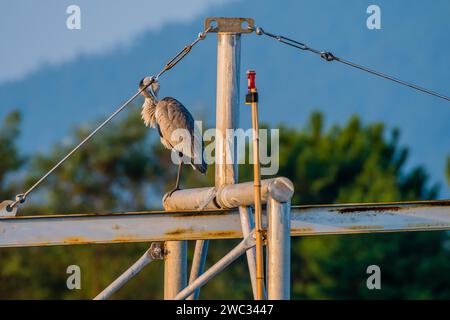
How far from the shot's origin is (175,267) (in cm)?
1459

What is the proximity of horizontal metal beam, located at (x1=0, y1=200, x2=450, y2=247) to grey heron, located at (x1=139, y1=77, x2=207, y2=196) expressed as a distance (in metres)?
5.13

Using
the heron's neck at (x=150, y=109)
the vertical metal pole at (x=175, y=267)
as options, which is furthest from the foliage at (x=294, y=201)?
the vertical metal pole at (x=175, y=267)

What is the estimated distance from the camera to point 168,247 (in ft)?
47.8

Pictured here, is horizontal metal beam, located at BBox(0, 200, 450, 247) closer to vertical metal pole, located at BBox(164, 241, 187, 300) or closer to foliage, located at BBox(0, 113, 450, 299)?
vertical metal pole, located at BBox(164, 241, 187, 300)

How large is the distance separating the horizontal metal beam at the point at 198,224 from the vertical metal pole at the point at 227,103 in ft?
2.65

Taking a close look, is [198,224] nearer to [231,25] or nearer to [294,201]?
[231,25]

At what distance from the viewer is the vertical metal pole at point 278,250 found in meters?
12.2

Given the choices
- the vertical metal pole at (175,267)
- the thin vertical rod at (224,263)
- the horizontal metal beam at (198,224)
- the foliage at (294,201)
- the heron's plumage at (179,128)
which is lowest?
the foliage at (294,201)

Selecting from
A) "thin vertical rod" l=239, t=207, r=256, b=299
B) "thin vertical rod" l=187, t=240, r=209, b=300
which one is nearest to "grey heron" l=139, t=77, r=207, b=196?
"thin vertical rod" l=187, t=240, r=209, b=300

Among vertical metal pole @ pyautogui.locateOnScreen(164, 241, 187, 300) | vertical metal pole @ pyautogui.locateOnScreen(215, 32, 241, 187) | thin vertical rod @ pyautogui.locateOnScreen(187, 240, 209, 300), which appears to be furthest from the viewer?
vertical metal pole @ pyautogui.locateOnScreen(164, 241, 187, 300)

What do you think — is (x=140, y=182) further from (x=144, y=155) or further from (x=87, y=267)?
(x=87, y=267)

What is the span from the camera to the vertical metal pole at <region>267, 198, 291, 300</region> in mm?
12250

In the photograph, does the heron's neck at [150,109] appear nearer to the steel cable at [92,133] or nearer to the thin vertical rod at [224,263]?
the steel cable at [92,133]

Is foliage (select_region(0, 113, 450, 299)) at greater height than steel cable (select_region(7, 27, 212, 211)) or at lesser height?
lesser
